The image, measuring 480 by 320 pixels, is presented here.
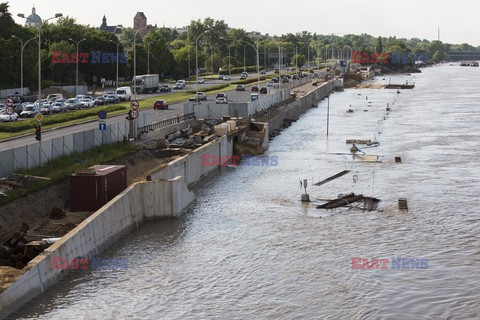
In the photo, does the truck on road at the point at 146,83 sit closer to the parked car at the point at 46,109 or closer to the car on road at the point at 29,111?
the parked car at the point at 46,109

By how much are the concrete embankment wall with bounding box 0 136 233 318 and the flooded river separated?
618 mm

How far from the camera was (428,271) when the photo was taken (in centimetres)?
3503

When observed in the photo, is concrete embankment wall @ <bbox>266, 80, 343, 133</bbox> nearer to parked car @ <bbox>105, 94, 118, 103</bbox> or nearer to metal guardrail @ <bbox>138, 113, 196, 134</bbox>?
metal guardrail @ <bbox>138, 113, 196, 134</bbox>

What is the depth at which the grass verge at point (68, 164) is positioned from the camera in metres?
36.4

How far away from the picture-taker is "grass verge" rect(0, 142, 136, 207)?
3638 cm

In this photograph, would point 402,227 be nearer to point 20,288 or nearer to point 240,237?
point 240,237

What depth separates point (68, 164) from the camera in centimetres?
4312

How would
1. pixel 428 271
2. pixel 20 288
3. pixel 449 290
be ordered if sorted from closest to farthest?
pixel 20 288 < pixel 449 290 < pixel 428 271

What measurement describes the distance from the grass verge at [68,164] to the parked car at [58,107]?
27.2 m

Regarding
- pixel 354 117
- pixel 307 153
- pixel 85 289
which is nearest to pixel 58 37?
Answer: pixel 354 117

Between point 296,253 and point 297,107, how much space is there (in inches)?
3089

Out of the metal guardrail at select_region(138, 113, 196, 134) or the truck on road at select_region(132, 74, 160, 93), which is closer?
the metal guardrail at select_region(138, 113, 196, 134)

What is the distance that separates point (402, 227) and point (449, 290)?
10.0m

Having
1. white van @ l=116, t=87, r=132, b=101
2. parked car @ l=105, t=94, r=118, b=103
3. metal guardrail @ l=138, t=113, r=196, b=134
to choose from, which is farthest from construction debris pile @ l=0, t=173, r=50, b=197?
white van @ l=116, t=87, r=132, b=101
